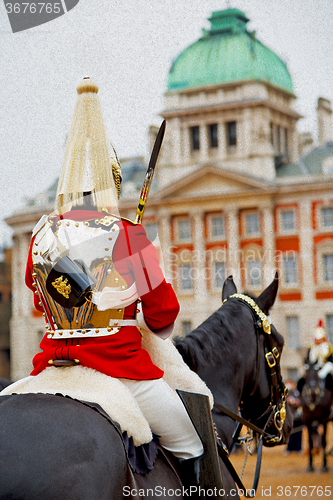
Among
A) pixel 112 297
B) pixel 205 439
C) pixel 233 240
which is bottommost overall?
pixel 205 439

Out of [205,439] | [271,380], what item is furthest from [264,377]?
[205,439]

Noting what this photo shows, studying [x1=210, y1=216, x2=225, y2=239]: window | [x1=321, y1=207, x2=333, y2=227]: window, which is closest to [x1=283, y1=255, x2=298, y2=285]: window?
[x1=321, y1=207, x2=333, y2=227]: window

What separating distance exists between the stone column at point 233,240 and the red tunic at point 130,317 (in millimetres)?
28849

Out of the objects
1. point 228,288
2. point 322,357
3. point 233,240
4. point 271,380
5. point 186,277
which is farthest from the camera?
point 233,240

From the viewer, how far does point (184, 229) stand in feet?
110

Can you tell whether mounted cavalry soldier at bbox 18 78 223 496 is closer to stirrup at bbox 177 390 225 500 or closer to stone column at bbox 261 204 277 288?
stirrup at bbox 177 390 225 500

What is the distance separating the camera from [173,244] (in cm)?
3319

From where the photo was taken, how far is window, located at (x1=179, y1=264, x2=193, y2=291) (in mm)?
31328

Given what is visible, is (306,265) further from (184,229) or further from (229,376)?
(229,376)

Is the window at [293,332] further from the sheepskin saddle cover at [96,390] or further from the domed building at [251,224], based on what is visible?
the sheepskin saddle cover at [96,390]

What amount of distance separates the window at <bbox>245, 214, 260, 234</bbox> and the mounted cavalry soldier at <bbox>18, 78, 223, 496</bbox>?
30524 mm

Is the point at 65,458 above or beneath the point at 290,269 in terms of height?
Answer: beneath

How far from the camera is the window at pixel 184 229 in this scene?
110 feet

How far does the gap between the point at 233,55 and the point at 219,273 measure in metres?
29.1
